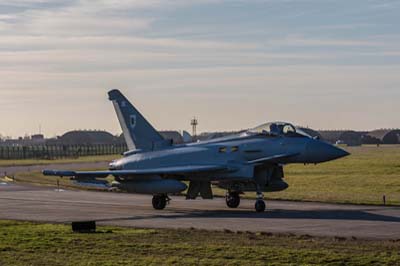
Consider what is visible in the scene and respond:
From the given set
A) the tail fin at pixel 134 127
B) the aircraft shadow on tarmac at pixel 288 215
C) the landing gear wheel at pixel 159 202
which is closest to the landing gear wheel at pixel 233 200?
the aircraft shadow on tarmac at pixel 288 215

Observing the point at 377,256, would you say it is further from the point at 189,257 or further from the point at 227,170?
the point at 227,170

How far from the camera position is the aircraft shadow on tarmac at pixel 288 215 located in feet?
86.9

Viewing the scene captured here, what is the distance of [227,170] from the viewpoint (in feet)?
101

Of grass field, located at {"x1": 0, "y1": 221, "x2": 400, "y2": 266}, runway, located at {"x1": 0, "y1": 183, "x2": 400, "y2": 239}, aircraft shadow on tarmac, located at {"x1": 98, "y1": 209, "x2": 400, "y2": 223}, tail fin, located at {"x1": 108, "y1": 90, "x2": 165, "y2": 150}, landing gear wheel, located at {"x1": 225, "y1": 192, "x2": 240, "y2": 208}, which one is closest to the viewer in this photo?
grass field, located at {"x1": 0, "y1": 221, "x2": 400, "y2": 266}

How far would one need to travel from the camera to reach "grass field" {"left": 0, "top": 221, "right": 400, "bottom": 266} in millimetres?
16125

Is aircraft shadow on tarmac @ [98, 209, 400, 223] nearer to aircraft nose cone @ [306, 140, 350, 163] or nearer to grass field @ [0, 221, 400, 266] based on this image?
aircraft nose cone @ [306, 140, 350, 163]

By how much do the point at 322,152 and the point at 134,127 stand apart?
8515 mm

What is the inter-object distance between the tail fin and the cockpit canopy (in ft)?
15.5

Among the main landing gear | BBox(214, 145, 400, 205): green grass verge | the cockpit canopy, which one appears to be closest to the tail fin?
the main landing gear

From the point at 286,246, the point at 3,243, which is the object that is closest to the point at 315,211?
the point at 286,246

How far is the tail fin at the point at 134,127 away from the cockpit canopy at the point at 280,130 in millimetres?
4719

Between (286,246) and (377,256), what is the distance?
2.42 metres

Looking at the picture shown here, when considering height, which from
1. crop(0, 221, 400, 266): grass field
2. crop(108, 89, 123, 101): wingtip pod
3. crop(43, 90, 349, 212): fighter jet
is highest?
crop(108, 89, 123, 101): wingtip pod

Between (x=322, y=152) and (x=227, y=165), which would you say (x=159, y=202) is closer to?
(x=227, y=165)
